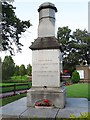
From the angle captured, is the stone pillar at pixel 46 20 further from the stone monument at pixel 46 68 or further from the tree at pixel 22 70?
the tree at pixel 22 70

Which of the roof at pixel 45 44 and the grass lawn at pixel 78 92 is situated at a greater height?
the roof at pixel 45 44

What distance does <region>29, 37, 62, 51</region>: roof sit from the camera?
991cm

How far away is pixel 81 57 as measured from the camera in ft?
200

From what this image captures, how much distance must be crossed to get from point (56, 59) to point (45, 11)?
2384mm

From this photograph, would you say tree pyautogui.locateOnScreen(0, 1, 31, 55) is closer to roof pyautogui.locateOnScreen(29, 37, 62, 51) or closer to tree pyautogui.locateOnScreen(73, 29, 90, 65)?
roof pyautogui.locateOnScreen(29, 37, 62, 51)

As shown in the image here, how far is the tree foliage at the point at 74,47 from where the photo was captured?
59.4 metres

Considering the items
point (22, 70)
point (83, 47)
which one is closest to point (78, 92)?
point (83, 47)

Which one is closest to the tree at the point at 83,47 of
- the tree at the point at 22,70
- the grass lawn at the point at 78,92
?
the tree at the point at 22,70

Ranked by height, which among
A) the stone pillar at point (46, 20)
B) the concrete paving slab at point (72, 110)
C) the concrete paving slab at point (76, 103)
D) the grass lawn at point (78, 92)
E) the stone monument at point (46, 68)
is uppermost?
the stone pillar at point (46, 20)

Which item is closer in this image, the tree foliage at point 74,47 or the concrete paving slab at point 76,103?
the concrete paving slab at point 76,103

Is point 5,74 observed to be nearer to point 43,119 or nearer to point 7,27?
point 7,27

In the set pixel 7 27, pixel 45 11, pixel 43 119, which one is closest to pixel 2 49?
pixel 7 27

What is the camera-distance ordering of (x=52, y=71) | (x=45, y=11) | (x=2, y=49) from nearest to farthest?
(x=52, y=71)
(x=45, y=11)
(x=2, y=49)

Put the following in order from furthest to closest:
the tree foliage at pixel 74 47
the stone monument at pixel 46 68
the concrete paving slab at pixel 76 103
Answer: the tree foliage at pixel 74 47 < the concrete paving slab at pixel 76 103 < the stone monument at pixel 46 68
